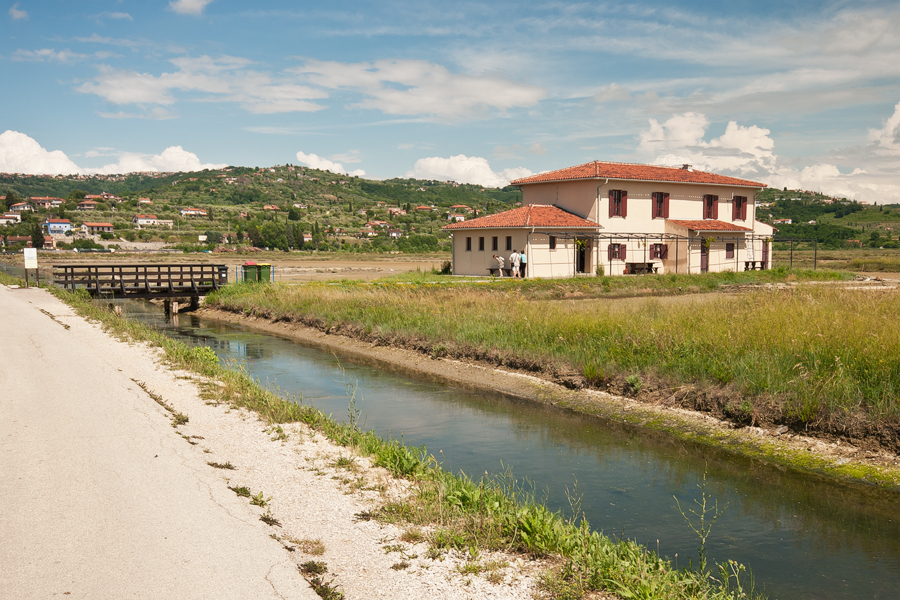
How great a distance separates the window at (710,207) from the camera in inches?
1793

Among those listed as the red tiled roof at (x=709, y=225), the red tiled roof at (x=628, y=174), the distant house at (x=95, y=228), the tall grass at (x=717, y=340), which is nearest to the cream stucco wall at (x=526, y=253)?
the red tiled roof at (x=628, y=174)

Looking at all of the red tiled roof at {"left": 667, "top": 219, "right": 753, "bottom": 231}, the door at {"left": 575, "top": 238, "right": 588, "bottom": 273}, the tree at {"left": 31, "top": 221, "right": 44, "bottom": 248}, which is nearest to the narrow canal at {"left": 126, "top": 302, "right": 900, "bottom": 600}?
the door at {"left": 575, "top": 238, "right": 588, "bottom": 273}

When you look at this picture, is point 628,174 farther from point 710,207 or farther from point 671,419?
point 671,419

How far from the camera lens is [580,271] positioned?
41.1m

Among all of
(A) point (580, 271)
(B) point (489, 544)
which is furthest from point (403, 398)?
(A) point (580, 271)

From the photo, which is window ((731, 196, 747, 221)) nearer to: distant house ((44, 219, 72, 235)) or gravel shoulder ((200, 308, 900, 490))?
gravel shoulder ((200, 308, 900, 490))

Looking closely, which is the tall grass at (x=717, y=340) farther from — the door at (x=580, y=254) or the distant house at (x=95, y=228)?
the distant house at (x=95, y=228)

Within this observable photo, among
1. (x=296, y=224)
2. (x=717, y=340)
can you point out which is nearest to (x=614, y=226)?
(x=717, y=340)

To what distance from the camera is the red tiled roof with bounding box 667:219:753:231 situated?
4228cm

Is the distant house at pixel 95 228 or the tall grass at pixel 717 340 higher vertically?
the distant house at pixel 95 228

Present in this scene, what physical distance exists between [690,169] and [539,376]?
38069 millimetres

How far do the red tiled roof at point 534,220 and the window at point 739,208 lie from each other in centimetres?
1336

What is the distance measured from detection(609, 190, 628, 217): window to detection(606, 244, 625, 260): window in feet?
6.30

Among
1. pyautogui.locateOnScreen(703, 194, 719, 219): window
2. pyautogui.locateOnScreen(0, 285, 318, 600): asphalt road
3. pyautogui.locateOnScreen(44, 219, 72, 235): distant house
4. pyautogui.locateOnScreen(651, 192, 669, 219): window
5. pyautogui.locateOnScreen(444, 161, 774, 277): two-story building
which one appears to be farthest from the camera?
pyautogui.locateOnScreen(44, 219, 72, 235): distant house
